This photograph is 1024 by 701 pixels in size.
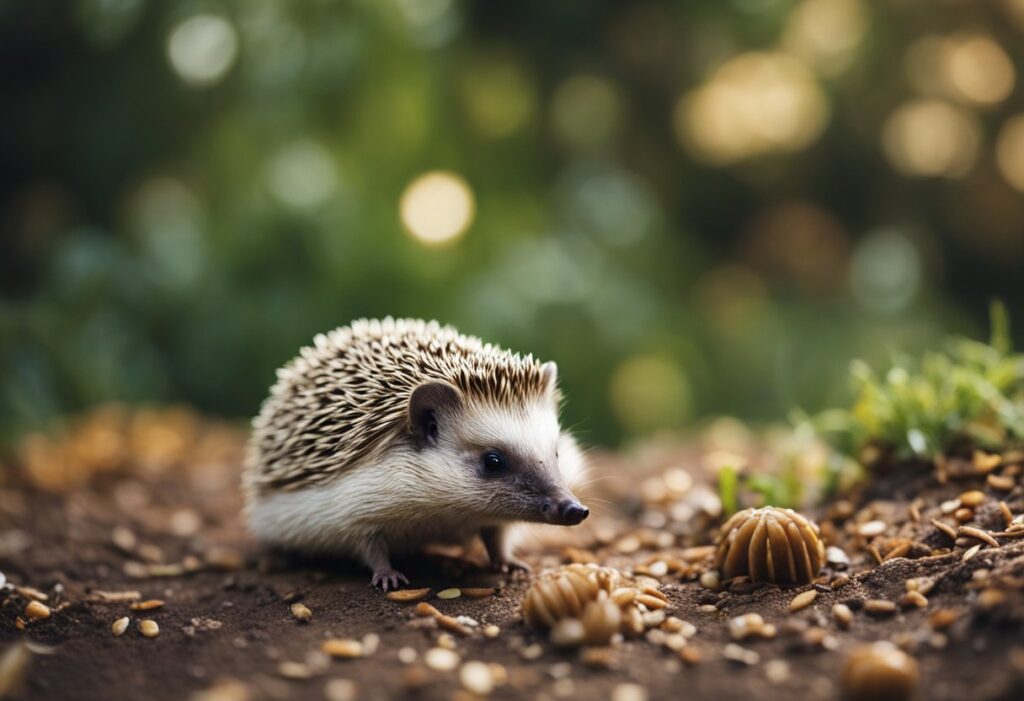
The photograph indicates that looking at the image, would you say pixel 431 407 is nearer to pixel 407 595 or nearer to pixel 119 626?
pixel 407 595

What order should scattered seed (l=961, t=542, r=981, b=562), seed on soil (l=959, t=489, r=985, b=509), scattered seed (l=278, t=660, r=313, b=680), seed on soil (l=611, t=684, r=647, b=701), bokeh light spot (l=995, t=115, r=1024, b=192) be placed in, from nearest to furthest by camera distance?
1. seed on soil (l=611, t=684, r=647, b=701)
2. scattered seed (l=278, t=660, r=313, b=680)
3. scattered seed (l=961, t=542, r=981, b=562)
4. seed on soil (l=959, t=489, r=985, b=509)
5. bokeh light spot (l=995, t=115, r=1024, b=192)

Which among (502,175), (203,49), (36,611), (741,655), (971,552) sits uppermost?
(203,49)

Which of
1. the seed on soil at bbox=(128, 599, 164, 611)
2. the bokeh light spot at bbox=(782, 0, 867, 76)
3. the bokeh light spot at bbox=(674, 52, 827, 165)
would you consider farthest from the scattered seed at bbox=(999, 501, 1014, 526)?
the bokeh light spot at bbox=(782, 0, 867, 76)

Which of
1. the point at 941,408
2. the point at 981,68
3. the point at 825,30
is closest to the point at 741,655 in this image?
the point at 941,408

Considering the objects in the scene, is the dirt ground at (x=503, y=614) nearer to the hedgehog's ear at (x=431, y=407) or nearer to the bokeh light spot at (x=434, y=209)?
the hedgehog's ear at (x=431, y=407)

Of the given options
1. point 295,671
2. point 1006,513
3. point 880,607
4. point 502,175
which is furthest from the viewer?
point 502,175

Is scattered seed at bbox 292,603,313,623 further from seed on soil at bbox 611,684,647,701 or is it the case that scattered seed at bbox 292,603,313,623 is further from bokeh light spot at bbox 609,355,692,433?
bokeh light spot at bbox 609,355,692,433

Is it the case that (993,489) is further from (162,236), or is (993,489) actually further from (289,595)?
(162,236)

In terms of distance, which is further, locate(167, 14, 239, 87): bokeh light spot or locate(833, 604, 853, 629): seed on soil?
locate(167, 14, 239, 87): bokeh light spot
